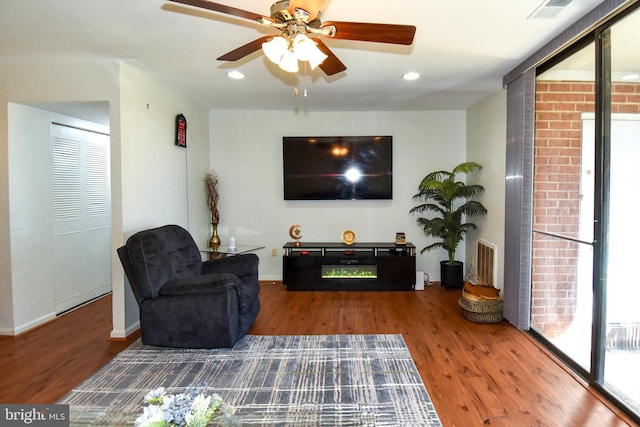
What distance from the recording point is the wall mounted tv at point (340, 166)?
478cm

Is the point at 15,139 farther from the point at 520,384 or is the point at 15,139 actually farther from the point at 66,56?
the point at 520,384

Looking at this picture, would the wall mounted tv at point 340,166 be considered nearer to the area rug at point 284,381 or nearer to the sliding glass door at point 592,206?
the sliding glass door at point 592,206

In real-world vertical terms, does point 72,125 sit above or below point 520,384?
above

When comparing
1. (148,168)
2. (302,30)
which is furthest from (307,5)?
(148,168)

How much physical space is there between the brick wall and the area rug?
1.30m

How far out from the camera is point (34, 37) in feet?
8.30

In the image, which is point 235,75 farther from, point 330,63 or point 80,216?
point 80,216

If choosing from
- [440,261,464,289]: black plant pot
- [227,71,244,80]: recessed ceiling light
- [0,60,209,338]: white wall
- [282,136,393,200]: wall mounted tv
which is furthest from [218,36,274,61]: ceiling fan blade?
[440,261,464,289]: black plant pot

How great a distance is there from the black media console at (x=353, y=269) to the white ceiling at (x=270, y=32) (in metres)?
2.01

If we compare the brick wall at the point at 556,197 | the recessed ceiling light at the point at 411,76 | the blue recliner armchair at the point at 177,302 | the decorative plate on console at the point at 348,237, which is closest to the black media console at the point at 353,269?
the decorative plate on console at the point at 348,237

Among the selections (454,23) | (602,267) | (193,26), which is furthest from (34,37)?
(602,267)

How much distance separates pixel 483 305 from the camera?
3.36 m

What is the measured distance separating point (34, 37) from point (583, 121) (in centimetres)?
407

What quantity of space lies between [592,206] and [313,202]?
325 cm
